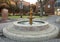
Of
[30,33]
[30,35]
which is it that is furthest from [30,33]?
[30,35]

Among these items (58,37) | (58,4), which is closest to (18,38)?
(58,37)

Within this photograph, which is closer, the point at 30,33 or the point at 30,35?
the point at 30,35

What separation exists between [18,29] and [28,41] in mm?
946

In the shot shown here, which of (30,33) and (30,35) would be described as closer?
(30,35)

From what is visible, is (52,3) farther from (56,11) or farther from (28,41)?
(28,41)

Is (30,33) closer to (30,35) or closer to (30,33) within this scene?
(30,33)

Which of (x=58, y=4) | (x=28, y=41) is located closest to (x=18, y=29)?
(x=28, y=41)

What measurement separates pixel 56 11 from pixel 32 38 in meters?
15.5

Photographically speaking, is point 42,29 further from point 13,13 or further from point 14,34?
point 13,13

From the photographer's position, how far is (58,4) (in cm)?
2359

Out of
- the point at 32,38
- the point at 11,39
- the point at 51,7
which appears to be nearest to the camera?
the point at 32,38

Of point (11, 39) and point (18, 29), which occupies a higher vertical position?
point (18, 29)

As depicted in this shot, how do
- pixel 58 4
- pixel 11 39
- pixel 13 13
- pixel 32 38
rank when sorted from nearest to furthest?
pixel 32 38 < pixel 11 39 < pixel 13 13 < pixel 58 4

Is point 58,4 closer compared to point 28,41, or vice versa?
point 28,41
